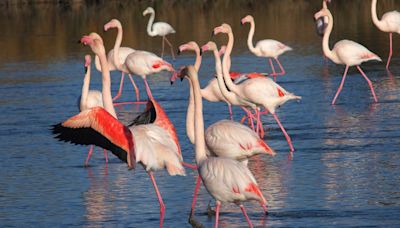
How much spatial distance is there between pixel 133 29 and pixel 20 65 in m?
6.66

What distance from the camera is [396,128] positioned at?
455 inches

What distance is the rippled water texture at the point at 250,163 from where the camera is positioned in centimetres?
818

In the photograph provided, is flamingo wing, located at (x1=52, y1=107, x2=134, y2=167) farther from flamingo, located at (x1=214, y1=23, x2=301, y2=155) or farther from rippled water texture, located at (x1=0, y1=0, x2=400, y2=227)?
flamingo, located at (x1=214, y1=23, x2=301, y2=155)

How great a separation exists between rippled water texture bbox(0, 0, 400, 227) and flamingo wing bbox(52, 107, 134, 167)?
62 centimetres

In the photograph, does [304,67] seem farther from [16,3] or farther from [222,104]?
[16,3]

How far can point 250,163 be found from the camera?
10.2 meters

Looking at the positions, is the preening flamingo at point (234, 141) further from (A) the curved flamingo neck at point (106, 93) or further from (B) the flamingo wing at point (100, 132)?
(B) the flamingo wing at point (100, 132)

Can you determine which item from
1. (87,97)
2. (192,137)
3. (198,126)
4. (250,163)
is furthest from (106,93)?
(87,97)

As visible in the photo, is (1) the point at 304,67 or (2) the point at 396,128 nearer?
(2) the point at 396,128

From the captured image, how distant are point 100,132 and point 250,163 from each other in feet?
9.12

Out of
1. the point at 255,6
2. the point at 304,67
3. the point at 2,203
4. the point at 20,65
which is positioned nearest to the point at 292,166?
the point at 2,203

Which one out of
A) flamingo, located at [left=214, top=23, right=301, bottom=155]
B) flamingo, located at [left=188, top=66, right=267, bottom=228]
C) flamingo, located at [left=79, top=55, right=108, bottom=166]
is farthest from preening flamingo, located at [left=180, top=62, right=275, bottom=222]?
flamingo, located at [left=214, top=23, right=301, bottom=155]

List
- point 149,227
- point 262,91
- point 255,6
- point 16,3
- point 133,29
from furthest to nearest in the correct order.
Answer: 1. point 16,3
2. point 255,6
3. point 133,29
4. point 262,91
5. point 149,227

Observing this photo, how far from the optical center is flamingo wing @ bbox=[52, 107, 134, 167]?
7.72 metres
